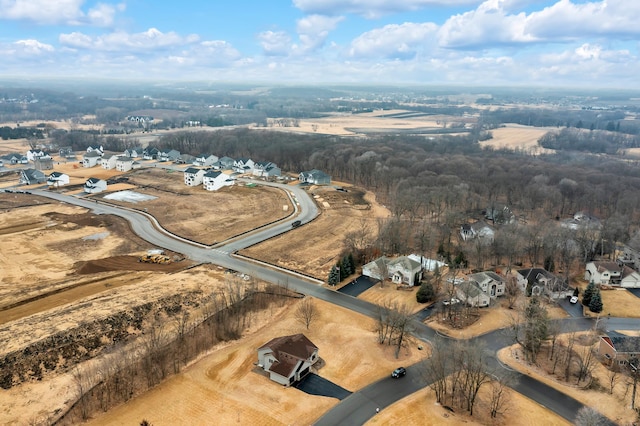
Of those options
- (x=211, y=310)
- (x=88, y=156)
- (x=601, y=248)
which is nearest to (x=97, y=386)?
(x=211, y=310)

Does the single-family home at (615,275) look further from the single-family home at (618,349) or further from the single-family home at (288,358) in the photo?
the single-family home at (288,358)

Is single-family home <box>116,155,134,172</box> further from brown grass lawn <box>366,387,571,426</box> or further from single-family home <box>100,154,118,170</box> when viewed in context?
brown grass lawn <box>366,387,571,426</box>

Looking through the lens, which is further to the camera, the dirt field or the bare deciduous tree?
the bare deciduous tree

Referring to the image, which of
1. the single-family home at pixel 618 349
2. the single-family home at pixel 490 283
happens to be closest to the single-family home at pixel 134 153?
the single-family home at pixel 490 283

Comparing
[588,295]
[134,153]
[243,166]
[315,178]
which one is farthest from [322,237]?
[134,153]

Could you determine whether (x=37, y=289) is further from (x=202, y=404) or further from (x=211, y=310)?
(x=202, y=404)

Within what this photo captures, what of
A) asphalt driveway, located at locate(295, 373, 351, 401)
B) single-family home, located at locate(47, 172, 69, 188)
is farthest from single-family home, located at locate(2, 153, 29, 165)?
asphalt driveway, located at locate(295, 373, 351, 401)

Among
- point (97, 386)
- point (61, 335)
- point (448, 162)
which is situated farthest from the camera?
point (448, 162)
